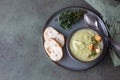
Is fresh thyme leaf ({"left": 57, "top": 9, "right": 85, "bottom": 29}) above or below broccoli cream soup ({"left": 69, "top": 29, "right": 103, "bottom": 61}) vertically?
above

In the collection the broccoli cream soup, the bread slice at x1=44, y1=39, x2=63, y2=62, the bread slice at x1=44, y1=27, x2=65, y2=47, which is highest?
the bread slice at x1=44, y1=27, x2=65, y2=47

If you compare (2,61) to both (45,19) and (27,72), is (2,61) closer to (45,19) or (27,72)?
(27,72)

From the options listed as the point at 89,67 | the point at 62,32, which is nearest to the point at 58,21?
the point at 62,32

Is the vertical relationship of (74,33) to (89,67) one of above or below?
above

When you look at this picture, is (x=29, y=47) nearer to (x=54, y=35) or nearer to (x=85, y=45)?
(x=54, y=35)

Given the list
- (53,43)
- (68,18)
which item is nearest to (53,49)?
(53,43)
